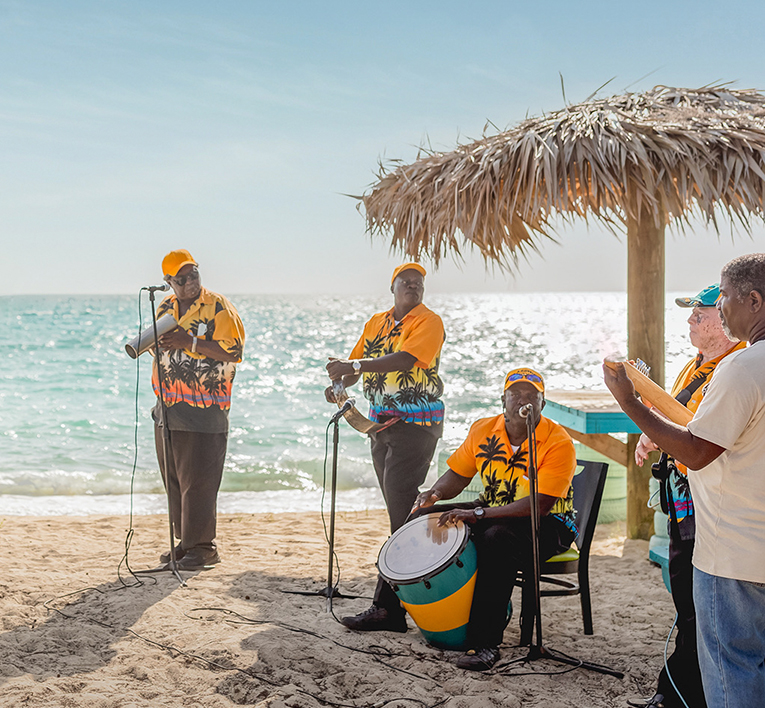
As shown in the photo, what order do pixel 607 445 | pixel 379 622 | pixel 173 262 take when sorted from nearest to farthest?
pixel 379 622
pixel 173 262
pixel 607 445

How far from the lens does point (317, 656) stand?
3.07 metres

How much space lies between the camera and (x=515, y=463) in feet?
10.7

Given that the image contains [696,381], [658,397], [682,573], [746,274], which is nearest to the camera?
[746,274]

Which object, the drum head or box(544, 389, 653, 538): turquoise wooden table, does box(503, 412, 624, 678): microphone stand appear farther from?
box(544, 389, 653, 538): turquoise wooden table

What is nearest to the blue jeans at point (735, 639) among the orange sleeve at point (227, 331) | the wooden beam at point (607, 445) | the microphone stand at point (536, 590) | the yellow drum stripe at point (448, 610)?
the microphone stand at point (536, 590)

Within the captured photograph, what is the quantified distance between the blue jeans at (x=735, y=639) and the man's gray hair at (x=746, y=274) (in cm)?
74

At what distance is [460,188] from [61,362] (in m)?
23.5

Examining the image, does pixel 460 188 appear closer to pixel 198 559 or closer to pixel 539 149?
pixel 539 149

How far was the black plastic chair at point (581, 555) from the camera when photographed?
127 inches

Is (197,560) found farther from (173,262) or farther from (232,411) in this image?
(232,411)

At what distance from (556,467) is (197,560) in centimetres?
229

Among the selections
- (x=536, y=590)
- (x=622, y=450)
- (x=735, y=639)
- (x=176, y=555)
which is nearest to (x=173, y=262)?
(x=176, y=555)

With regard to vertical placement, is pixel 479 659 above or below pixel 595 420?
below

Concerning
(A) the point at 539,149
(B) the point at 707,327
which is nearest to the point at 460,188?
(A) the point at 539,149
